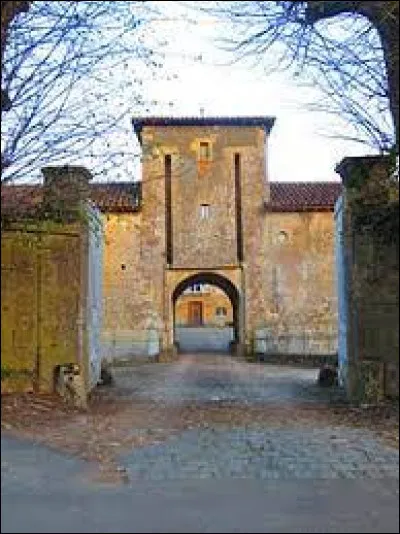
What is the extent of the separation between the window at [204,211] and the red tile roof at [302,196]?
2232 millimetres

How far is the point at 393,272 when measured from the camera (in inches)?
397

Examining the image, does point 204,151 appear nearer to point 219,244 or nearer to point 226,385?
point 219,244

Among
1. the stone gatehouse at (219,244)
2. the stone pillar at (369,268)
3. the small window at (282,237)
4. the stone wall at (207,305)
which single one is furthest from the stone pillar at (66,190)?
the stone wall at (207,305)

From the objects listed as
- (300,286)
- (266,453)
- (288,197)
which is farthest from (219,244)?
(266,453)

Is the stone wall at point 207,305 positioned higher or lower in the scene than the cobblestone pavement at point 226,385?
higher

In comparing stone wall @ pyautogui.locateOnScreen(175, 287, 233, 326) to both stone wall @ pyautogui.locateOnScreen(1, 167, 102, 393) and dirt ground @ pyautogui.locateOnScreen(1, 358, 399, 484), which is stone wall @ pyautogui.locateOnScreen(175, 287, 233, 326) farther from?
stone wall @ pyautogui.locateOnScreen(1, 167, 102, 393)

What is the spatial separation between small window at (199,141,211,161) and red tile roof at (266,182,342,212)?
9.61ft

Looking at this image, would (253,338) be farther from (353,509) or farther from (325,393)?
(353,509)

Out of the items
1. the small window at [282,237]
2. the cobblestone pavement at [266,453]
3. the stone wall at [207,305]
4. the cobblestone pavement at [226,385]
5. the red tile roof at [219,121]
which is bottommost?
the cobblestone pavement at [226,385]

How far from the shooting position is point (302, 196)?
30750mm

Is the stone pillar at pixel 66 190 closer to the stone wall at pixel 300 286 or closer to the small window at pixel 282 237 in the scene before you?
the stone wall at pixel 300 286

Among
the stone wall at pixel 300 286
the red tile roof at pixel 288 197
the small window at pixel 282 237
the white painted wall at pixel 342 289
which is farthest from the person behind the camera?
the small window at pixel 282 237

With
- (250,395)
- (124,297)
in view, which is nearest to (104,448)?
(250,395)

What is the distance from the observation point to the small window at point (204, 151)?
30688 millimetres
